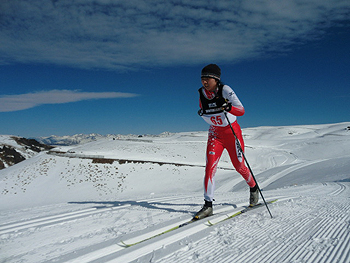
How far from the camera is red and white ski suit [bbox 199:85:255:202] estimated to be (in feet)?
13.6

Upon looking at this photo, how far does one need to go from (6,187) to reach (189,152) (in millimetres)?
19829

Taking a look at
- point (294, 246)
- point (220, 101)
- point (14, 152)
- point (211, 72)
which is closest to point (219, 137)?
point (220, 101)

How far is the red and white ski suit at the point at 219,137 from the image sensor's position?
13.6 feet

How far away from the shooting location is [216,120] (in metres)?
4.38

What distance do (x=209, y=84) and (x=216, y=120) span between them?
2.39 ft

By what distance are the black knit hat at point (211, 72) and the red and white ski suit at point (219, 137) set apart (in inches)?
10.5

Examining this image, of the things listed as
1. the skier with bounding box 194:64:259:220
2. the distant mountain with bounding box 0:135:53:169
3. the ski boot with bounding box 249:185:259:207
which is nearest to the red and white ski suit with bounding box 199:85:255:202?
the skier with bounding box 194:64:259:220

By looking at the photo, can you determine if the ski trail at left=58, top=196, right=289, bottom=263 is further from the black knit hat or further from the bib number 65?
the black knit hat

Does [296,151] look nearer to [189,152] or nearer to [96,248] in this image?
[189,152]

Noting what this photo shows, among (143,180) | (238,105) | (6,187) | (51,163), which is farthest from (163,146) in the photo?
(238,105)

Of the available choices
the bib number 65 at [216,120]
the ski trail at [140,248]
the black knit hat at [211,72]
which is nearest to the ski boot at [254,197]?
the bib number 65 at [216,120]

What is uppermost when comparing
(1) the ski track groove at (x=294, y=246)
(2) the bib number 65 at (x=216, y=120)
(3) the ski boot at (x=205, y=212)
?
(2) the bib number 65 at (x=216, y=120)

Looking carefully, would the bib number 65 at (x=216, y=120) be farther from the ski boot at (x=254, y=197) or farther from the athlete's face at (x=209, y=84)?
the ski boot at (x=254, y=197)

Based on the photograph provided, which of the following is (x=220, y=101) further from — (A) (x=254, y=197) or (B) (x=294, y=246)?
(B) (x=294, y=246)
